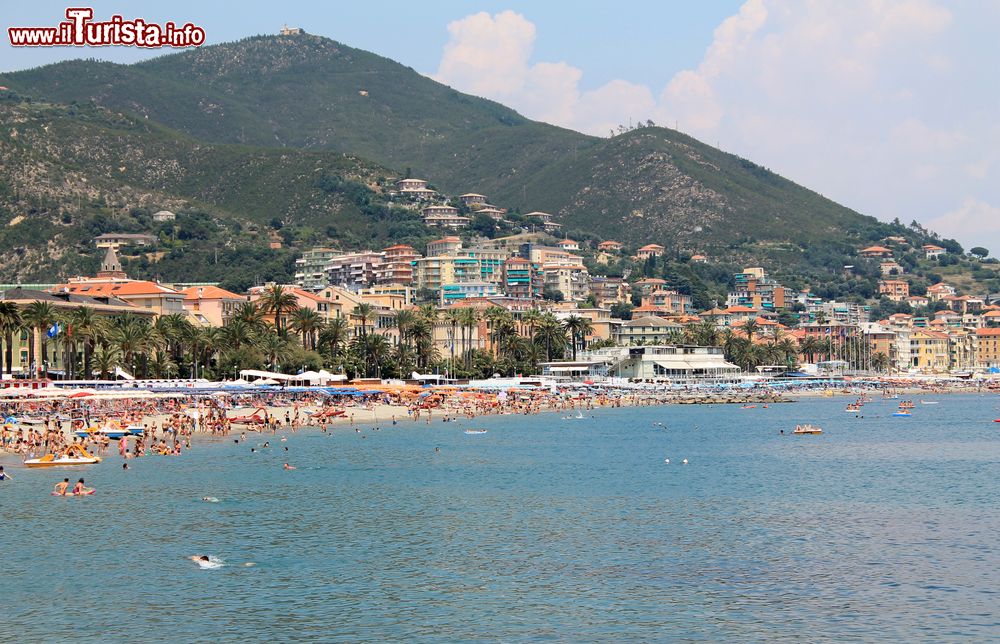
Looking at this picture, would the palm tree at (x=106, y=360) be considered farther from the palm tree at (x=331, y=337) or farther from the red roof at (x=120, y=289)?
the red roof at (x=120, y=289)

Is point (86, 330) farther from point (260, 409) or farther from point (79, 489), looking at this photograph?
point (79, 489)

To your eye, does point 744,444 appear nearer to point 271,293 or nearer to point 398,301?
point 271,293

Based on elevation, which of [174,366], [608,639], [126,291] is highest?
[126,291]

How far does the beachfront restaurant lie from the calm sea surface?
8063cm

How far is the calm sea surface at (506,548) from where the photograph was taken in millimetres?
29547

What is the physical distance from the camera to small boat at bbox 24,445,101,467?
2261 inches

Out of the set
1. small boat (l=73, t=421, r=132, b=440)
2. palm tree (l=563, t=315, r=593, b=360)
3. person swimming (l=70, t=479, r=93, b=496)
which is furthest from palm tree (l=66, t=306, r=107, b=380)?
palm tree (l=563, t=315, r=593, b=360)

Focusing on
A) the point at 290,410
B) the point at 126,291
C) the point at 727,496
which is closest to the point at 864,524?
the point at 727,496

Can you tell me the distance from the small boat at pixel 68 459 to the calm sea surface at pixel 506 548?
1.16 metres

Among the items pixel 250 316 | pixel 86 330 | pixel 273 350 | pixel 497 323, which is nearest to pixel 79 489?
pixel 86 330

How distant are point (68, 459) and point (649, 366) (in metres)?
101

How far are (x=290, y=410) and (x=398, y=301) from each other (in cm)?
7790

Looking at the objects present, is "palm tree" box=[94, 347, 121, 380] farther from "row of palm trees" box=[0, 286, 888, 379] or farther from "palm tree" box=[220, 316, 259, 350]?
"palm tree" box=[220, 316, 259, 350]

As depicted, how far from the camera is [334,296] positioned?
157 meters
